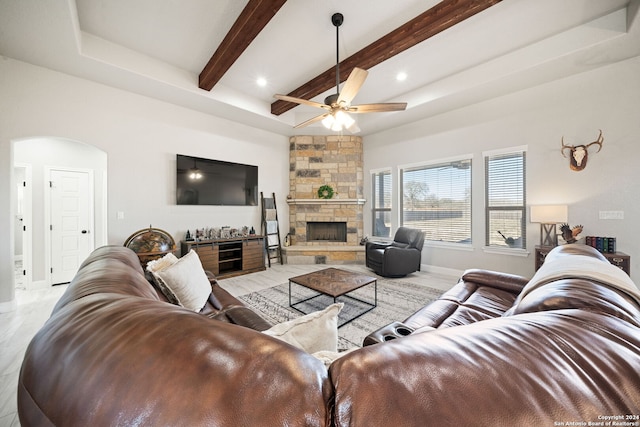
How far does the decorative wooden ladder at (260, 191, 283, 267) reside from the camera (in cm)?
516

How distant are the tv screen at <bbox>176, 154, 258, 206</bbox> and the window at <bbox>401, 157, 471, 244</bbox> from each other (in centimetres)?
336

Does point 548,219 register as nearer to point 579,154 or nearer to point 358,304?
point 579,154

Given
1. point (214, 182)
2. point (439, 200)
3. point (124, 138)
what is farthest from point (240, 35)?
point (439, 200)

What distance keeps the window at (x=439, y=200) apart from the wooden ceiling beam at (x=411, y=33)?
2419 mm

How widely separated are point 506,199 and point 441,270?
1636 millimetres

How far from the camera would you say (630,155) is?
293cm

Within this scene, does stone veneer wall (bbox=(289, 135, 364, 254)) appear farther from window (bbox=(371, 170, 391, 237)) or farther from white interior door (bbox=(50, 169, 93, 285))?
white interior door (bbox=(50, 169, 93, 285))

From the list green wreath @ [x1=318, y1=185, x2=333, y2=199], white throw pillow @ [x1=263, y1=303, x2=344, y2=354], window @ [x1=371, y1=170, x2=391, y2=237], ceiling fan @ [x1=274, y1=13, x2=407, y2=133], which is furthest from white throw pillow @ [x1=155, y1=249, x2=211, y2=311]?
window @ [x1=371, y1=170, x2=391, y2=237]

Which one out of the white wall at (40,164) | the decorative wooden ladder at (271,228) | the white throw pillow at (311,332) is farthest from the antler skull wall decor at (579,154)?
the white wall at (40,164)

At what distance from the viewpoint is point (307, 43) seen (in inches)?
116

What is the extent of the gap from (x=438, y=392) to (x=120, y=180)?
460cm

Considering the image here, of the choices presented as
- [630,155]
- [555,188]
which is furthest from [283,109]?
[630,155]

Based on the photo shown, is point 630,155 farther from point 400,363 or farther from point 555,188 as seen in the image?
point 400,363

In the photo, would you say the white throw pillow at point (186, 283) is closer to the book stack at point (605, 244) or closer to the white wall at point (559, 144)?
the white wall at point (559, 144)
